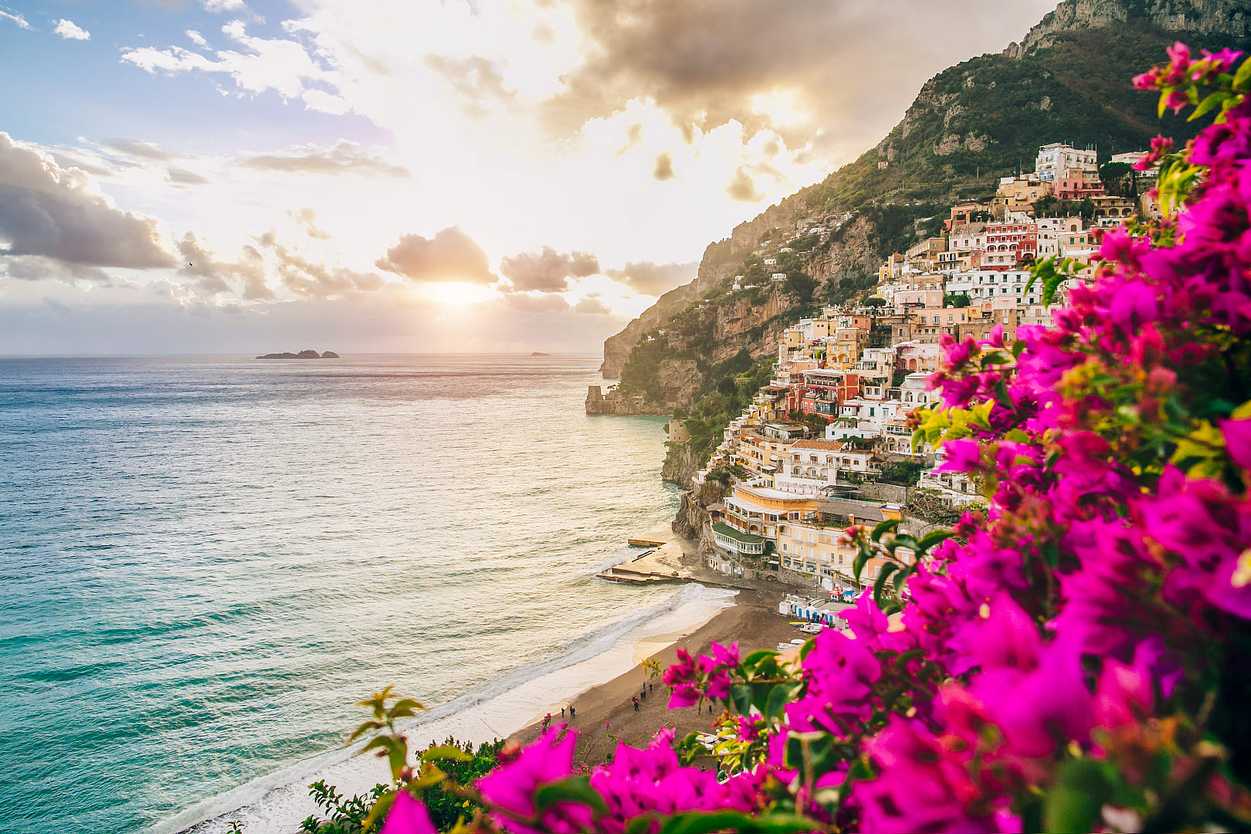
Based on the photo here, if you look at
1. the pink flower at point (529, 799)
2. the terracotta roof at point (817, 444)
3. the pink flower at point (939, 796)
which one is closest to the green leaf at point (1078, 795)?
the pink flower at point (939, 796)

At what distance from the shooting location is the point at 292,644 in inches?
976

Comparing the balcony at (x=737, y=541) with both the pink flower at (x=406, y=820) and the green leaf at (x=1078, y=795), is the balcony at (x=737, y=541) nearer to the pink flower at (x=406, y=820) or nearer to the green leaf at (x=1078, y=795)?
the pink flower at (x=406, y=820)

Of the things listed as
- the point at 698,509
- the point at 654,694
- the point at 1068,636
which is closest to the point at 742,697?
the point at 1068,636

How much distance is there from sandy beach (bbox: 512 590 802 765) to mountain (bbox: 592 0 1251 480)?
109ft

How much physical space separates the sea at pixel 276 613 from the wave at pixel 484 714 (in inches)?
3.4

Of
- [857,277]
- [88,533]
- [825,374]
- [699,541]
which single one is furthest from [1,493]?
[857,277]

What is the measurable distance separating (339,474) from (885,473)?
1765 inches

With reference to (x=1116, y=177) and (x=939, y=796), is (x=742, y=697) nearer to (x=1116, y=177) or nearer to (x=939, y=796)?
(x=939, y=796)

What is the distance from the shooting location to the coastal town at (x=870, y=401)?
2753cm

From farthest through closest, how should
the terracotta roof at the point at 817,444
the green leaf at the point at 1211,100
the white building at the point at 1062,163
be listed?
the white building at the point at 1062,163
the terracotta roof at the point at 817,444
the green leaf at the point at 1211,100

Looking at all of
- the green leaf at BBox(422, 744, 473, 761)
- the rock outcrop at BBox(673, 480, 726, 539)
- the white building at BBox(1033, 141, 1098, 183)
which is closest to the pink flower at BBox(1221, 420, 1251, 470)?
the green leaf at BBox(422, 744, 473, 761)

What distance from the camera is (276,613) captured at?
89.9 feet

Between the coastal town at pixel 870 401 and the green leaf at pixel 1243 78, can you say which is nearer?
the green leaf at pixel 1243 78

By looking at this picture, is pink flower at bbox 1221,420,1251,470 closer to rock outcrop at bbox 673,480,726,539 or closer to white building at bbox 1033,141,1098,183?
rock outcrop at bbox 673,480,726,539
